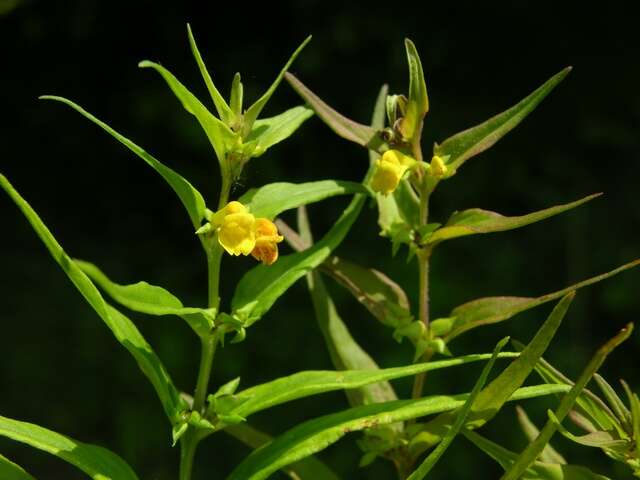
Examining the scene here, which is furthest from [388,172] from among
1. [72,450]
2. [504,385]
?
[72,450]

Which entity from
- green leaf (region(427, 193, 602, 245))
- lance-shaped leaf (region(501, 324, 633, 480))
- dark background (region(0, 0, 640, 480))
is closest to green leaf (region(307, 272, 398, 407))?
green leaf (region(427, 193, 602, 245))

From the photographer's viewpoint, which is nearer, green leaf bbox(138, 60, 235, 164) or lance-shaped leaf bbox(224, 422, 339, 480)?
green leaf bbox(138, 60, 235, 164)

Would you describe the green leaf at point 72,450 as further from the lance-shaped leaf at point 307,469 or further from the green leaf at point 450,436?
the green leaf at point 450,436

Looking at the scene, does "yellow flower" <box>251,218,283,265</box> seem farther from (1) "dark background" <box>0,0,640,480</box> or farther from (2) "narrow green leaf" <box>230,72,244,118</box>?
(1) "dark background" <box>0,0,640,480</box>

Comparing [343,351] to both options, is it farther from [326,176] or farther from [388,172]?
[326,176]

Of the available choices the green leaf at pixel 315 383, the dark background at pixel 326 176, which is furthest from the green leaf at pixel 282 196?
the dark background at pixel 326 176

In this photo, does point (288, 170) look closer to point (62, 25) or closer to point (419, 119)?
point (62, 25)

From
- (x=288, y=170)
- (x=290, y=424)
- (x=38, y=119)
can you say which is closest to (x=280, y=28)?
(x=288, y=170)
